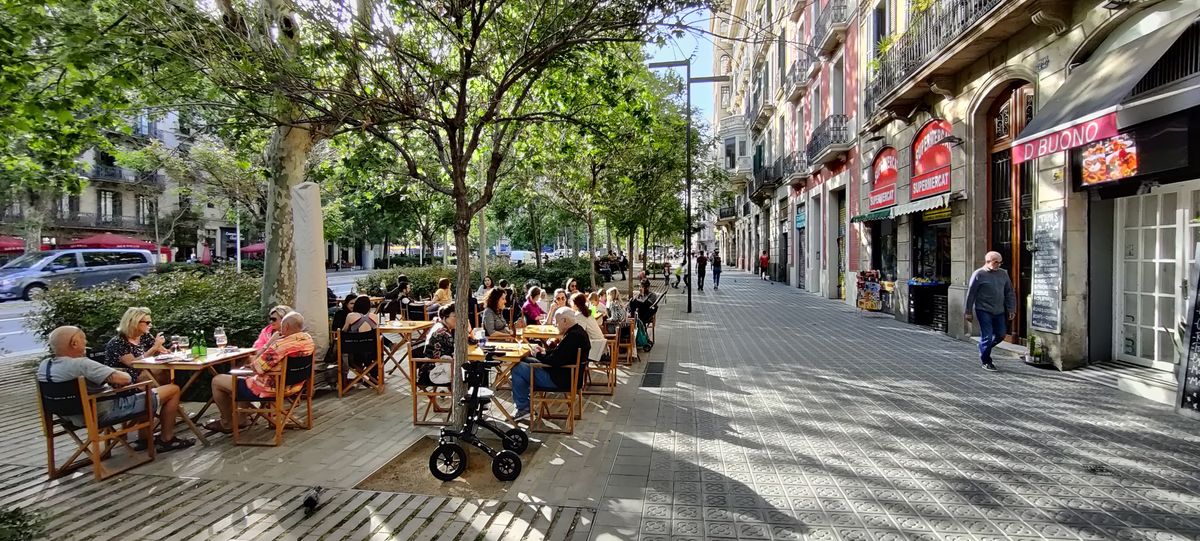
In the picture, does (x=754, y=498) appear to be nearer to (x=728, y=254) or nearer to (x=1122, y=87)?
(x=1122, y=87)

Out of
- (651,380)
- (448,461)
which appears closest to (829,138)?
(651,380)

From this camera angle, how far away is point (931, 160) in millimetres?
12336

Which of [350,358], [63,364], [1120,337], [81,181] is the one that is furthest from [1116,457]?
[81,181]

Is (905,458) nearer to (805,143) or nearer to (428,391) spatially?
(428,391)

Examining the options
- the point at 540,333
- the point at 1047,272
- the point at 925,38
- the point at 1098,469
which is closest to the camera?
the point at 1098,469

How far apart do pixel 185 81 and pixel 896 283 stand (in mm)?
13960

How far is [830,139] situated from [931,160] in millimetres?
7182

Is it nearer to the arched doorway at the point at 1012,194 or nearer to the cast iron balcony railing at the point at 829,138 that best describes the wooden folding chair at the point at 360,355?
the arched doorway at the point at 1012,194

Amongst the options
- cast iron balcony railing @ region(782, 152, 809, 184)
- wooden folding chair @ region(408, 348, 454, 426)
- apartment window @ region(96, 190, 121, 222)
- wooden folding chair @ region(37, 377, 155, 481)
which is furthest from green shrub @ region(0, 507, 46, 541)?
apartment window @ region(96, 190, 121, 222)

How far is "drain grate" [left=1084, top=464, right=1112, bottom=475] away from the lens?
440cm

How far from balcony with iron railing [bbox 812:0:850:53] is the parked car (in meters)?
23.4

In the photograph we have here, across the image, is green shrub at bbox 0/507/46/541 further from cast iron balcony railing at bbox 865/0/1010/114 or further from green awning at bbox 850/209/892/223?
green awning at bbox 850/209/892/223

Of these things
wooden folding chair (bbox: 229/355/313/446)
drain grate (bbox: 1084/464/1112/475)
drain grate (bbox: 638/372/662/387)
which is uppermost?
wooden folding chair (bbox: 229/355/313/446)

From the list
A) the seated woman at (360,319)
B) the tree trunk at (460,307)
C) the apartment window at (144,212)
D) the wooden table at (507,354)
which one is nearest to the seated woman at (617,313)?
the wooden table at (507,354)
